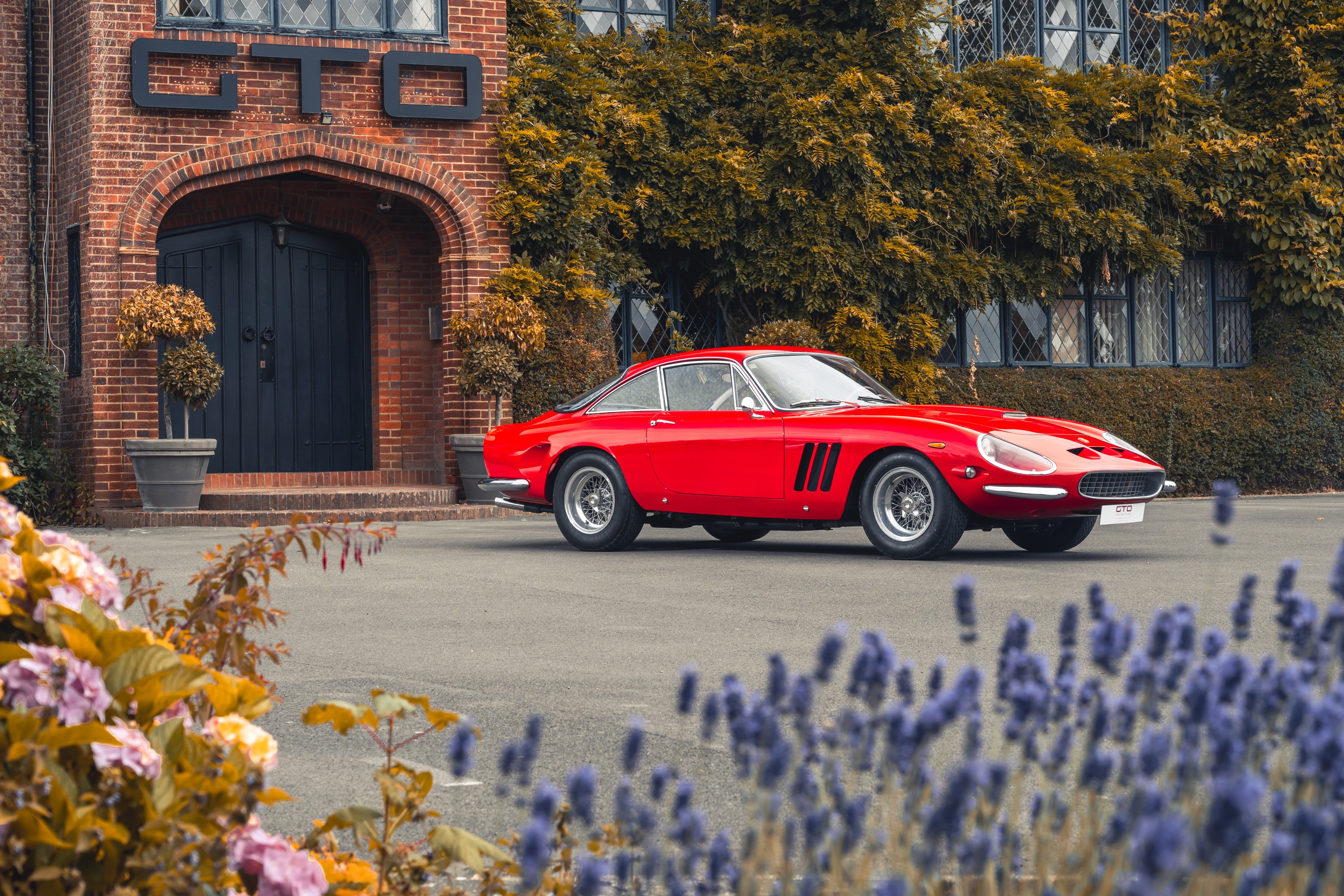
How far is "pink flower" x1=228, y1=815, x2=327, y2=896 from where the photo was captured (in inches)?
83.4

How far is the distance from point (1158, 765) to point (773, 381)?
29.8ft

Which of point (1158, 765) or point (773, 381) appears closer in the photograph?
point (1158, 765)

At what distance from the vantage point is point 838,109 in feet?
59.9

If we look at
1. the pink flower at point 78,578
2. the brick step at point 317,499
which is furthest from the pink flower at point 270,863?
the brick step at point 317,499

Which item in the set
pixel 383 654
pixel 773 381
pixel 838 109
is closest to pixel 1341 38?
pixel 838 109

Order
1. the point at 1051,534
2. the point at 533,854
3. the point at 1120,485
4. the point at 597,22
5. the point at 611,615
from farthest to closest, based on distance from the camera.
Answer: the point at 597,22
the point at 1051,534
the point at 1120,485
the point at 611,615
the point at 533,854

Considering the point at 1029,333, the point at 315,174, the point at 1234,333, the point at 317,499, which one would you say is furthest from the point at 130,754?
the point at 1234,333

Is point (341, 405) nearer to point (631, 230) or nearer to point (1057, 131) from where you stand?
point (631, 230)

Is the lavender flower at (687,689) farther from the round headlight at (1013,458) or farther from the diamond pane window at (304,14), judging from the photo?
the diamond pane window at (304,14)

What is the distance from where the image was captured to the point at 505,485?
465 inches

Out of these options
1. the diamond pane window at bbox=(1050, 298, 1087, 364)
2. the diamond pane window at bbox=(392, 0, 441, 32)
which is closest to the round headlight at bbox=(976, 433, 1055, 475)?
the diamond pane window at bbox=(392, 0, 441, 32)

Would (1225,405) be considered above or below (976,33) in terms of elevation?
below

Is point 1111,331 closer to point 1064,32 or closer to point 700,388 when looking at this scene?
point 1064,32

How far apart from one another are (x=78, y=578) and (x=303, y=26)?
15287 mm
